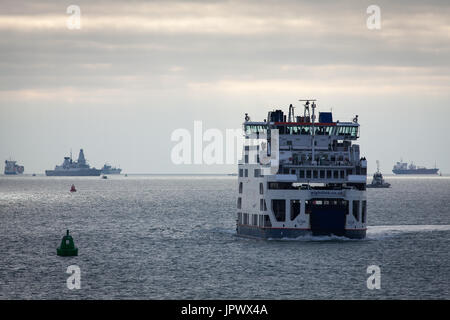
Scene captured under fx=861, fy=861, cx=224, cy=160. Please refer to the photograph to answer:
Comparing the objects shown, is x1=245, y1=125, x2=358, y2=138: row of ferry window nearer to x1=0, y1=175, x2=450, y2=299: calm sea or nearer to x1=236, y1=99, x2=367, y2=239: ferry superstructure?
x1=236, y1=99, x2=367, y2=239: ferry superstructure

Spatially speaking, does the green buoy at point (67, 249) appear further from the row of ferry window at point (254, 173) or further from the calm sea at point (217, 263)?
the row of ferry window at point (254, 173)

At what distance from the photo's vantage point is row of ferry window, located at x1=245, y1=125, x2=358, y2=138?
275ft

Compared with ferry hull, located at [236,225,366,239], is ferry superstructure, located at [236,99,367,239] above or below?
above

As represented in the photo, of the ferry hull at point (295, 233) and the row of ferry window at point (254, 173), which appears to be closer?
the ferry hull at point (295, 233)

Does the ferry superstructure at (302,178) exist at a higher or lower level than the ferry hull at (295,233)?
higher

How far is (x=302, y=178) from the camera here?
79812mm

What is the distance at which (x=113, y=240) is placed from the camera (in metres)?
93.0

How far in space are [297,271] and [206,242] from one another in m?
23.1

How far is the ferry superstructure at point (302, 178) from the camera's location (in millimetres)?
78312

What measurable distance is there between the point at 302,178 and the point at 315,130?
6746 mm

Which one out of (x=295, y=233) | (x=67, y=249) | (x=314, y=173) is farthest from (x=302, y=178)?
(x=67, y=249)

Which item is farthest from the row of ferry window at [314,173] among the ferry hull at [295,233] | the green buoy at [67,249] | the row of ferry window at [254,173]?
the green buoy at [67,249]

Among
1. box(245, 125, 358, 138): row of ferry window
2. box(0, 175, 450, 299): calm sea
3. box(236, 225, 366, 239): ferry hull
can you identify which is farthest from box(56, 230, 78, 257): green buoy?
box(245, 125, 358, 138): row of ferry window
